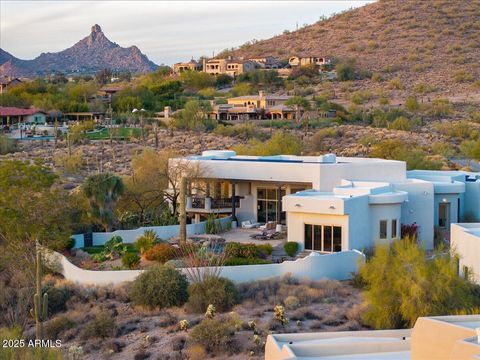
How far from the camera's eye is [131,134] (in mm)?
64688

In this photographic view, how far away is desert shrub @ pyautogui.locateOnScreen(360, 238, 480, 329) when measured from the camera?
75.5 feet

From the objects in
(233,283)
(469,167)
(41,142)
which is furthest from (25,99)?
(233,283)

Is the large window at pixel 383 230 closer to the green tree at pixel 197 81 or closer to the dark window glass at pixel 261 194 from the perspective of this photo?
the dark window glass at pixel 261 194

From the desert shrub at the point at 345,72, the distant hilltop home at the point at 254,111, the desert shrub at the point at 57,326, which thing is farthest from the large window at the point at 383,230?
the desert shrub at the point at 345,72

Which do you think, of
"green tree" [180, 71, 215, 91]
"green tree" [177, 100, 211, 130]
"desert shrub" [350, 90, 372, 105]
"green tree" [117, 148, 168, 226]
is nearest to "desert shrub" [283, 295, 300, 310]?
"green tree" [117, 148, 168, 226]

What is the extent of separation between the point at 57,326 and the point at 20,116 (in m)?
52.5

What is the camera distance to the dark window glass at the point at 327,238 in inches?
1172

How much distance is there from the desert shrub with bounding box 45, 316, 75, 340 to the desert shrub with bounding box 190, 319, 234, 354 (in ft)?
13.0

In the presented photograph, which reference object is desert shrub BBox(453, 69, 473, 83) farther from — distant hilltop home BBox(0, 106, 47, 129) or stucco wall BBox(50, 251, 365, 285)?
stucco wall BBox(50, 251, 365, 285)

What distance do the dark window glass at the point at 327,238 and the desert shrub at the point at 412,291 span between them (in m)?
5.31

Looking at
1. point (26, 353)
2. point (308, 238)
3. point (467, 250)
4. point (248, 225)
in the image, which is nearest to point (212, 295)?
point (308, 238)

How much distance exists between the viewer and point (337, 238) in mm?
29703

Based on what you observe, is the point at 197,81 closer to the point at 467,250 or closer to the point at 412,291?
the point at 467,250

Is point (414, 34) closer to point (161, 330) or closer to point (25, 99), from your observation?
point (25, 99)
